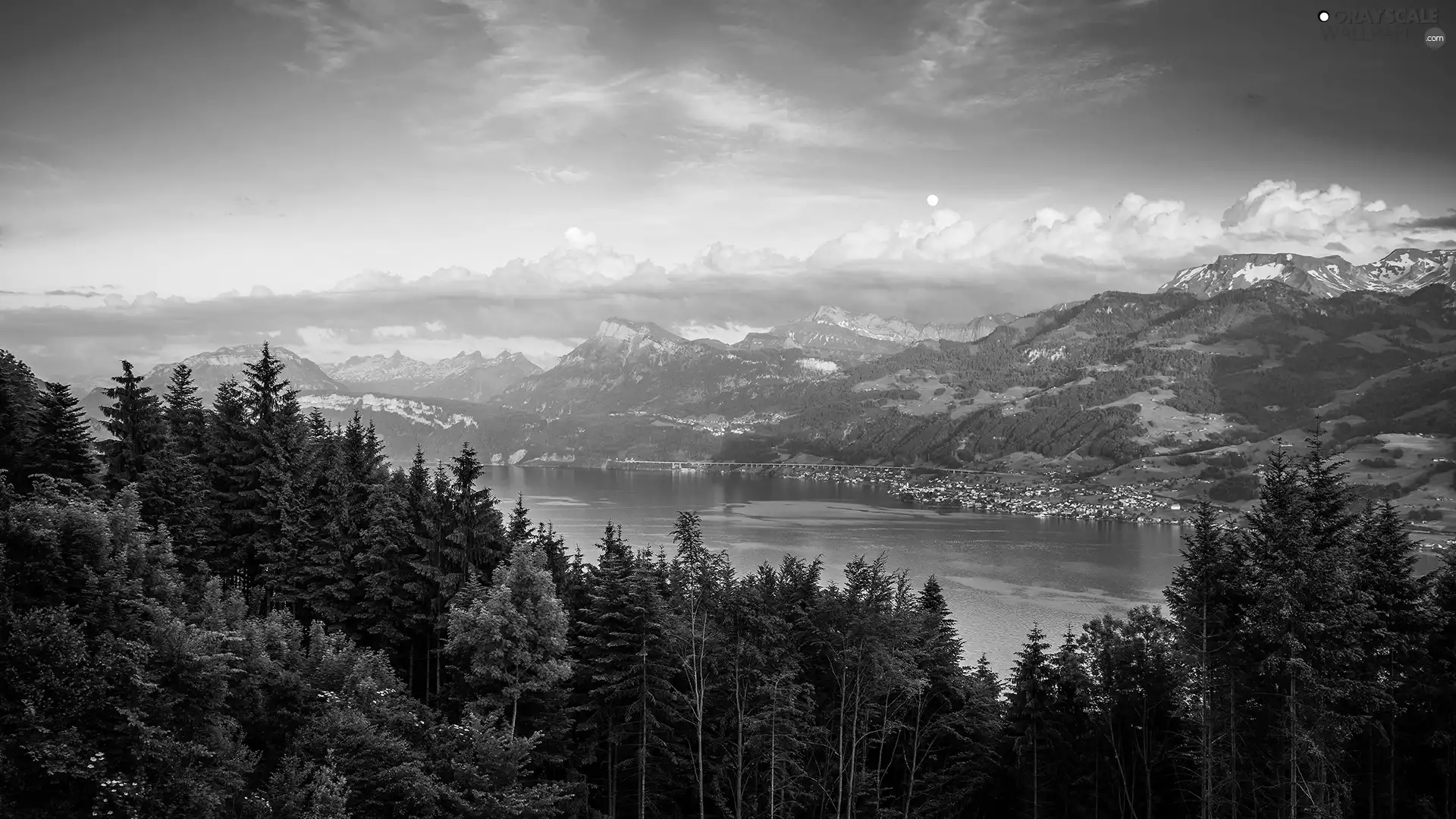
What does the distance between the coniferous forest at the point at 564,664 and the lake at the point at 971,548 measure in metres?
30.0

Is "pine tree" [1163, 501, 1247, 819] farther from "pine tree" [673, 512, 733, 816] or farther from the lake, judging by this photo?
the lake

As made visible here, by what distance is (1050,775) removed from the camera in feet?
117

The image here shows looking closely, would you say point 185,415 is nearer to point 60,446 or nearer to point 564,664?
point 60,446

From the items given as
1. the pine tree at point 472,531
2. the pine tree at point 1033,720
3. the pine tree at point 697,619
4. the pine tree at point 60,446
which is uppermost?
the pine tree at point 60,446

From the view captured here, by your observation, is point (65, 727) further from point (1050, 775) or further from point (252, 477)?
point (1050, 775)

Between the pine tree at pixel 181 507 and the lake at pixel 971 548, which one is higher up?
the pine tree at pixel 181 507

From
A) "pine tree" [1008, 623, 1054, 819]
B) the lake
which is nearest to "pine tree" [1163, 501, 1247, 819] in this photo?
"pine tree" [1008, 623, 1054, 819]

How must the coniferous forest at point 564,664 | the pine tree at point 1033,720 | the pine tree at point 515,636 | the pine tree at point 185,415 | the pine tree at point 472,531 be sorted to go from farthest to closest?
the pine tree at point 185,415, the pine tree at point 1033,720, the pine tree at point 472,531, the pine tree at point 515,636, the coniferous forest at point 564,664

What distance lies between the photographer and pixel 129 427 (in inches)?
1572

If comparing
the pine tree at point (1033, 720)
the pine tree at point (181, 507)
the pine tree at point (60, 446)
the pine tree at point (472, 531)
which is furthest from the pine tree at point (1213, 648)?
the pine tree at point (60, 446)

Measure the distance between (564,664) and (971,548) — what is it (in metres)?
114

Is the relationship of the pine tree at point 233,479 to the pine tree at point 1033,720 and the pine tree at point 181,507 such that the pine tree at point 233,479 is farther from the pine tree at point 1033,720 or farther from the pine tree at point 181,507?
the pine tree at point 1033,720

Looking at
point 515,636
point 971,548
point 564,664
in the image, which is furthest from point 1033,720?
point 971,548

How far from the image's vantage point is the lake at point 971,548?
282 ft
